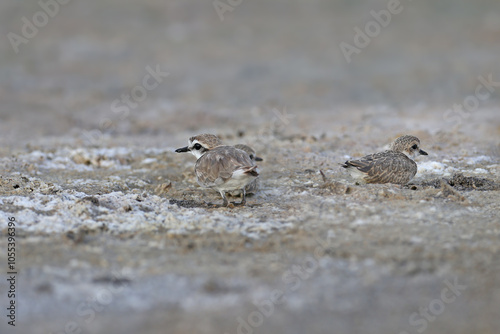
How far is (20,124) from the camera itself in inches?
460

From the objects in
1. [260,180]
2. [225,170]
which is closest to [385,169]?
[260,180]

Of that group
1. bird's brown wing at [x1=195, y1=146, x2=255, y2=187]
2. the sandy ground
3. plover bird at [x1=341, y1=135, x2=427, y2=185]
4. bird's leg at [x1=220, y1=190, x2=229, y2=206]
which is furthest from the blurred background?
bird's leg at [x1=220, y1=190, x2=229, y2=206]

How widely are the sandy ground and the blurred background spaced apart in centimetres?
7

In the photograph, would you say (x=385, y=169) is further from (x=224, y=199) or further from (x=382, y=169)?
(x=224, y=199)

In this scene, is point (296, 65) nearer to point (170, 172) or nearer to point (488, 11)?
point (488, 11)

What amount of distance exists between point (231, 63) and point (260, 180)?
9.09 meters

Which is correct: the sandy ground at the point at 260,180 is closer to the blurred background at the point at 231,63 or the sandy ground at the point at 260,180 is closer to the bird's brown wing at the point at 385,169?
the blurred background at the point at 231,63

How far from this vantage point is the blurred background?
480 inches

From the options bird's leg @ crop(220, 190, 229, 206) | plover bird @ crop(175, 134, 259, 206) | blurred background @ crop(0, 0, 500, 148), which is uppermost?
blurred background @ crop(0, 0, 500, 148)

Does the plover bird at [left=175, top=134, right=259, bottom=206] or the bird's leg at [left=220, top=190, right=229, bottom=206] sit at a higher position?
the plover bird at [left=175, top=134, right=259, bottom=206]

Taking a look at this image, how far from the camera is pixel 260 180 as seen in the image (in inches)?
290

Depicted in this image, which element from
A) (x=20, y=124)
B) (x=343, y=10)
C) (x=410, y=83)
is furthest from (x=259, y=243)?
(x=343, y=10)

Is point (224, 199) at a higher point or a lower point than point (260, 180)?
lower

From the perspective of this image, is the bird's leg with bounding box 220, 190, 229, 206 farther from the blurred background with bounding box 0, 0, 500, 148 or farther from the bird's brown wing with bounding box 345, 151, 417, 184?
the blurred background with bounding box 0, 0, 500, 148
